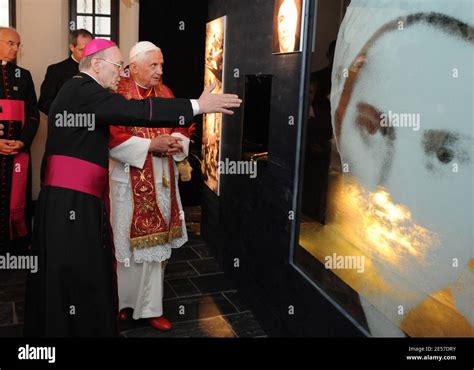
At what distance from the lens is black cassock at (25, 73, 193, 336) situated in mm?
2713

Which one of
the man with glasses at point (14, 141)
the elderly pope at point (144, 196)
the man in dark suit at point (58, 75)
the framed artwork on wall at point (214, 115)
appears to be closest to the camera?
the elderly pope at point (144, 196)

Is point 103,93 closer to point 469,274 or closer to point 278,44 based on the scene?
point 278,44

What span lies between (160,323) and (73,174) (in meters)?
1.50

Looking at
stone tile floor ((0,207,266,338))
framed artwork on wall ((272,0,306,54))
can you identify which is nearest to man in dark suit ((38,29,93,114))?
stone tile floor ((0,207,266,338))

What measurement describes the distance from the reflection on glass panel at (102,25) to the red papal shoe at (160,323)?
13.9 feet

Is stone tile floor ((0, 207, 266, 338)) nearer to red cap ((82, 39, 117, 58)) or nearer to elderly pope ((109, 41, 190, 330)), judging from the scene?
elderly pope ((109, 41, 190, 330))

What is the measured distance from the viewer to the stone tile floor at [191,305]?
12.4ft

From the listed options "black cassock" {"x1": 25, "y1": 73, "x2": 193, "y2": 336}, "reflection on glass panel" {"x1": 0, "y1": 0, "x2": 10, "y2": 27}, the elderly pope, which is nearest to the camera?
"black cassock" {"x1": 25, "y1": 73, "x2": 193, "y2": 336}

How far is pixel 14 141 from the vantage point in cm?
511

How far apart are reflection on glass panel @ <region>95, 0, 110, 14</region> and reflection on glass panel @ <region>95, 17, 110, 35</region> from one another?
84 millimetres

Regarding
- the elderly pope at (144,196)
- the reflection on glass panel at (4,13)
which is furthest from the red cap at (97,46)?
the reflection on glass panel at (4,13)

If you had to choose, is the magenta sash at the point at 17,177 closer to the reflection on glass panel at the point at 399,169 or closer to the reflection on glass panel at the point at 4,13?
the reflection on glass panel at the point at 4,13

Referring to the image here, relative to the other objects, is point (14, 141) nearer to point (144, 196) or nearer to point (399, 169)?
point (144, 196)

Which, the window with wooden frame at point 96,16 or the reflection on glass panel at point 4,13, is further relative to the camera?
the window with wooden frame at point 96,16
